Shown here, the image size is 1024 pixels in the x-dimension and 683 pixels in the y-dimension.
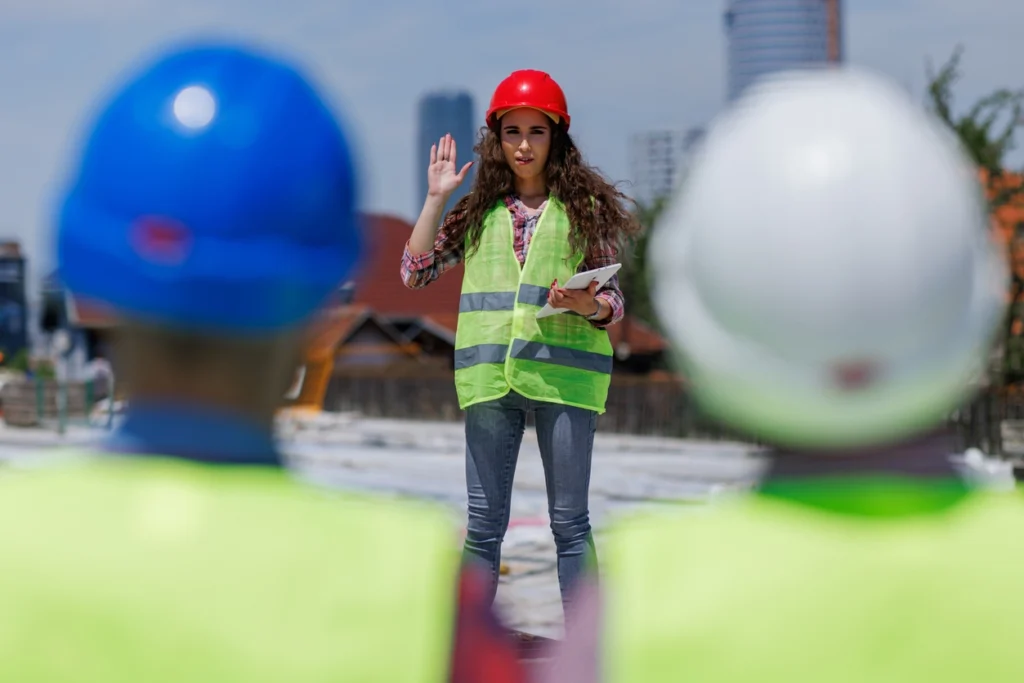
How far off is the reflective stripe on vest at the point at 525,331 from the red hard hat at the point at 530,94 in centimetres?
21

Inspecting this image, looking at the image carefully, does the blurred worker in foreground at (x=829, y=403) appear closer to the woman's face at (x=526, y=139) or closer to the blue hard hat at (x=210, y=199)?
the blue hard hat at (x=210, y=199)

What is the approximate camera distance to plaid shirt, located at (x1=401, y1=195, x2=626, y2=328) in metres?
2.72

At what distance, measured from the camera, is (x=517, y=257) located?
2.78 meters

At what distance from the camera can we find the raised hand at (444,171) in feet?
8.32

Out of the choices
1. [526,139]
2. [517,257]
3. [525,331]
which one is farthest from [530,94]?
[525,331]

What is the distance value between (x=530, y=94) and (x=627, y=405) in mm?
16328

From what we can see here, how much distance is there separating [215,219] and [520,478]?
30.9 feet

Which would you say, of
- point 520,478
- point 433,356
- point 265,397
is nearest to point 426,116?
point 433,356

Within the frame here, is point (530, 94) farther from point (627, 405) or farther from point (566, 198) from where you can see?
point (627, 405)

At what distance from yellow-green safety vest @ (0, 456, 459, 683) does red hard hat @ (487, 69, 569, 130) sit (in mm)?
1755

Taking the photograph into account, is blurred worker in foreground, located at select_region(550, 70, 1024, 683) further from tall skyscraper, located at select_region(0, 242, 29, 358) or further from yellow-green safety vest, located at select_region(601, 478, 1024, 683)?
tall skyscraper, located at select_region(0, 242, 29, 358)

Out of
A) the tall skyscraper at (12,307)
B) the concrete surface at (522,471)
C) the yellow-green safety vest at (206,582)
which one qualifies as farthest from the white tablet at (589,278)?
the tall skyscraper at (12,307)

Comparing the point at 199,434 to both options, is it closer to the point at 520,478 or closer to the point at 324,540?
the point at 324,540

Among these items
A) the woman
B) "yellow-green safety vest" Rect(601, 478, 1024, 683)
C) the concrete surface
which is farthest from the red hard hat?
"yellow-green safety vest" Rect(601, 478, 1024, 683)
